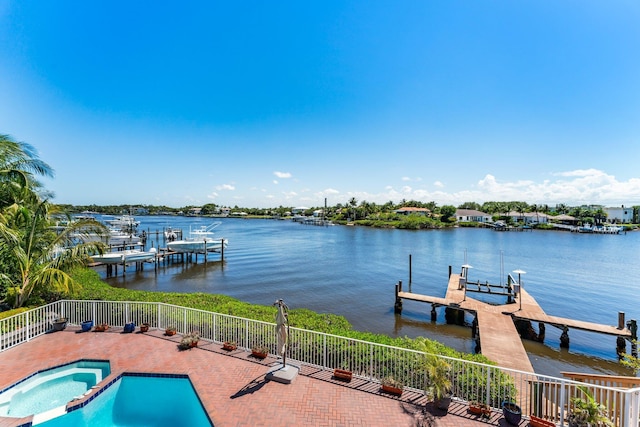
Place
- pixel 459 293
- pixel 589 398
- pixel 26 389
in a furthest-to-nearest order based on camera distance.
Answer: pixel 459 293
pixel 26 389
pixel 589 398

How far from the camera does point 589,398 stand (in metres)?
5.56

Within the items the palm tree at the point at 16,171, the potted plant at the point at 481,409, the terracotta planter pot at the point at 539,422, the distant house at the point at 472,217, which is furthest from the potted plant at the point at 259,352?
the distant house at the point at 472,217

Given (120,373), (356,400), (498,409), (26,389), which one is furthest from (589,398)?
(26,389)

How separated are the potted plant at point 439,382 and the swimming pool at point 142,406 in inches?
198

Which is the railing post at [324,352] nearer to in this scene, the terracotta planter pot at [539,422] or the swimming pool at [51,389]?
the terracotta planter pot at [539,422]

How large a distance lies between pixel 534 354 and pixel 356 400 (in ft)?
41.5

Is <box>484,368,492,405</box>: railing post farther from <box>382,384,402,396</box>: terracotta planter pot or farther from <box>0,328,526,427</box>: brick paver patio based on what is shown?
<box>382,384,402,396</box>: terracotta planter pot

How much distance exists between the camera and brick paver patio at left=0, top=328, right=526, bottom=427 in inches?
260

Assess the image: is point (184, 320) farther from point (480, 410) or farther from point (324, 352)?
point (480, 410)

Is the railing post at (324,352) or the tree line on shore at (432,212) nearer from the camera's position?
the railing post at (324,352)

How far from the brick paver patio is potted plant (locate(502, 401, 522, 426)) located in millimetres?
197

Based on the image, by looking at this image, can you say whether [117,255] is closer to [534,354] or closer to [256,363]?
[256,363]

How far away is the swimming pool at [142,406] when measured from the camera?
7.13m

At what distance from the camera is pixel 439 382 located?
6.85m
